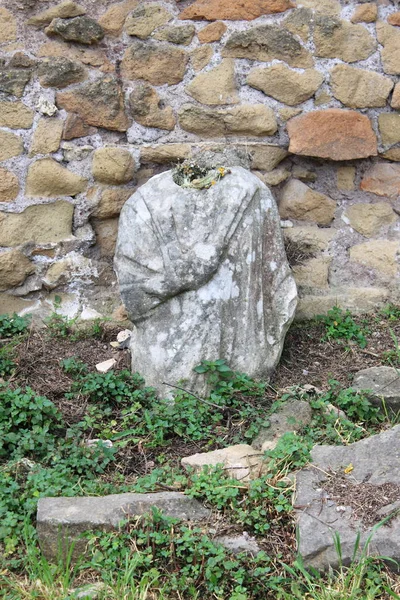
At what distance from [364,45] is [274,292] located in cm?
155

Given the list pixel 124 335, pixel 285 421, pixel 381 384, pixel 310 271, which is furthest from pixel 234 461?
pixel 310 271

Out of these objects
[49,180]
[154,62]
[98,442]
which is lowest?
[98,442]

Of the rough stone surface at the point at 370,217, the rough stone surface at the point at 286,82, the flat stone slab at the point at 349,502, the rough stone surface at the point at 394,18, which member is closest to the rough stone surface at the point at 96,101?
the rough stone surface at the point at 286,82

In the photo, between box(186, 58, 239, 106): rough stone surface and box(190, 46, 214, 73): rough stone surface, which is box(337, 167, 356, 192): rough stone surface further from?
box(190, 46, 214, 73): rough stone surface

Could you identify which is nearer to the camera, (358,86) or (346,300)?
(358,86)

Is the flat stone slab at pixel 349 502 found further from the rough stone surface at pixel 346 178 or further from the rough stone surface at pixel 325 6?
the rough stone surface at pixel 325 6

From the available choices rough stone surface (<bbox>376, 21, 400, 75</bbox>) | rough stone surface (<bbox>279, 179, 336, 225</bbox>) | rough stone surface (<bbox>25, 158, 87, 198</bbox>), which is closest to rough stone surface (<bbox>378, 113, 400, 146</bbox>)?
rough stone surface (<bbox>376, 21, 400, 75</bbox>)

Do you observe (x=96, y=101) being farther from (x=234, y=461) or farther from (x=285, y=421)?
(x=234, y=461)

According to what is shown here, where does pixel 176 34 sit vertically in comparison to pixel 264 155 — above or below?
above

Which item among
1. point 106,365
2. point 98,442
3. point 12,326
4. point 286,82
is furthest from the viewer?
point 286,82

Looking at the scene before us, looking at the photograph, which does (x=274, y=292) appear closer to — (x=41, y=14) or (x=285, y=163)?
(x=285, y=163)

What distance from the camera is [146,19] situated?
4.60 m

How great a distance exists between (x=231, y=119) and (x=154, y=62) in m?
0.53

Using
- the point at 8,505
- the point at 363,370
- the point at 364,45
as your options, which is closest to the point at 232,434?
the point at 363,370
